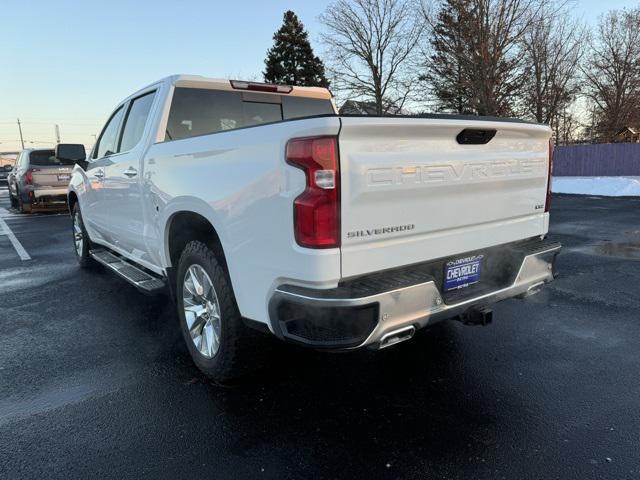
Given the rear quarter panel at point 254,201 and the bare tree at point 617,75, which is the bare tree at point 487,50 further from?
the rear quarter panel at point 254,201

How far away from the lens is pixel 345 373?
127 inches

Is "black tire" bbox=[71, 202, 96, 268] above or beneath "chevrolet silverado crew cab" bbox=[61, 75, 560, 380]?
beneath

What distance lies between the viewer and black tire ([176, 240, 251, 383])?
9.11 ft

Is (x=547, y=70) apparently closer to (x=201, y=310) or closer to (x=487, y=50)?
(x=487, y=50)

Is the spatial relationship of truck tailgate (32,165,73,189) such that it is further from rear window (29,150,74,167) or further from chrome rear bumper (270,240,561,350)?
chrome rear bumper (270,240,561,350)

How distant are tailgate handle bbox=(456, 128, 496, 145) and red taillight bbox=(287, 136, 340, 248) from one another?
89 cm

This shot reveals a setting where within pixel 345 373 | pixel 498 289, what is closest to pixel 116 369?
pixel 345 373

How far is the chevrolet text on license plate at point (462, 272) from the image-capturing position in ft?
8.82

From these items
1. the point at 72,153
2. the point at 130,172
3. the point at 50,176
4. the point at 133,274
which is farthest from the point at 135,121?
the point at 50,176

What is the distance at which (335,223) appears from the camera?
2.18 metres

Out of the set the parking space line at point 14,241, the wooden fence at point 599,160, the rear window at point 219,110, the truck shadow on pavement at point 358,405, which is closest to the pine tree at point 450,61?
the wooden fence at point 599,160

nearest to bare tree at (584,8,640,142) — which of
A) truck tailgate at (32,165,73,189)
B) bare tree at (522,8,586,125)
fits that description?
bare tree at (522,8,586,125)

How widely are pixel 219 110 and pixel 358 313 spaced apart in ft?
8.61

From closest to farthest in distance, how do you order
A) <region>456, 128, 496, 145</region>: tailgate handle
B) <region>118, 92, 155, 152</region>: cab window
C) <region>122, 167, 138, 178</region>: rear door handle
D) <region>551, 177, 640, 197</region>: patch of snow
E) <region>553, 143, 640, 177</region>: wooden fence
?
<region>456, 128, 496, 145</region>: tailgate handle, <region>122, 167, 138, 178</region>: rear door handle, <region>118, 92, 155, 152</region>: cab window, <region>551, 177, 640, 197</region>: patch of snow, <region>553, 143, 640, 177</region>: wooden fence
